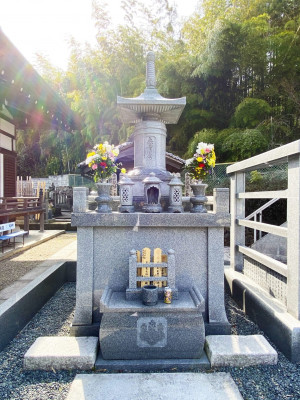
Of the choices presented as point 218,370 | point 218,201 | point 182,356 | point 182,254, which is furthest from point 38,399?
point 218,201

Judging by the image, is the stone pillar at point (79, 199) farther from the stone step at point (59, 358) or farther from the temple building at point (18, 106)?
the temple building at point (18, 106)

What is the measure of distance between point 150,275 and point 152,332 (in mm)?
554

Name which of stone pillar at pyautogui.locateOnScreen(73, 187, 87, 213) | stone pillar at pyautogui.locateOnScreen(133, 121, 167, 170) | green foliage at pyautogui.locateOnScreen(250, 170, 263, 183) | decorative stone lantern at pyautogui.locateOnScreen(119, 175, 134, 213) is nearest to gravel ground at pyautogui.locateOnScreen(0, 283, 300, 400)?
stone pillar at pyautogui.locateOnScreen(73, 187, 87, 213)

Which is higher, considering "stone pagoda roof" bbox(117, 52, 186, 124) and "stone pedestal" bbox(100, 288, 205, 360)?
"stone pagoda roof" bbox(117, 52, 186, 124)

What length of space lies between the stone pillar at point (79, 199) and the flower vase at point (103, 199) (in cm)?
20

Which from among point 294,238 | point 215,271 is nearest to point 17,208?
point 215,271

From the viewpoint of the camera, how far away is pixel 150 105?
4.02 metres

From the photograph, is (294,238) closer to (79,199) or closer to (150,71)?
(79,199)

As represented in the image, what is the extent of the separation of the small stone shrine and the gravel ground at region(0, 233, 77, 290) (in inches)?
80.8

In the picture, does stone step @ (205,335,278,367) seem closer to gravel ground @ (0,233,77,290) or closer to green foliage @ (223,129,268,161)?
gravel ground @ (0,233,77,290)

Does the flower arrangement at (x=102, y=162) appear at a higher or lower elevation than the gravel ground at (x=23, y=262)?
higher

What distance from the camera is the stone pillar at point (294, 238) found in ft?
8.44

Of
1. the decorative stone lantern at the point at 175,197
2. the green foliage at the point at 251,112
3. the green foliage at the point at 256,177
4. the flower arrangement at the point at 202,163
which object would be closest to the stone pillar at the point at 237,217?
the flower arrangement at the point at 202,163

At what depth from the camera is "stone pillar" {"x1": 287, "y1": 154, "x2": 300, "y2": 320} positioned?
2.57 metres
